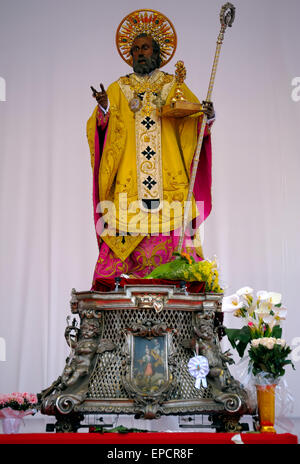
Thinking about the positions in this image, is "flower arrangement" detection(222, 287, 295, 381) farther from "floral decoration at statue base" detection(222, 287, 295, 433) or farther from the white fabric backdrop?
the white fabric backdrop

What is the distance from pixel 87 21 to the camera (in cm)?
708

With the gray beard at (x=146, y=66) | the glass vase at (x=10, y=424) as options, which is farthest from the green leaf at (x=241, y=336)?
the gray beard at (x=146, y=66)

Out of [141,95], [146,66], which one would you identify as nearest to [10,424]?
[141,95]

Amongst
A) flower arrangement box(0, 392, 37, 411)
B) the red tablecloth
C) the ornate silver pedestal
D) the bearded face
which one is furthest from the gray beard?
the red tablecloth

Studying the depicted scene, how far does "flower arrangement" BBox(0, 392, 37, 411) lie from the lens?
12.5 ft

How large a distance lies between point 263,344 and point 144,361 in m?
0.66

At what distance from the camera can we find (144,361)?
12.5 feet

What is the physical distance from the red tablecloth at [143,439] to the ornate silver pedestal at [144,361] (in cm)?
39

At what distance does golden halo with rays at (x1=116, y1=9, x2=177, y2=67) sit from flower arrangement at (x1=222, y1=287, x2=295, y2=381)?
7.52 ft

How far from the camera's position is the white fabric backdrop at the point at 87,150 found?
6.60 meters

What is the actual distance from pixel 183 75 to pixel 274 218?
2.18 metres
